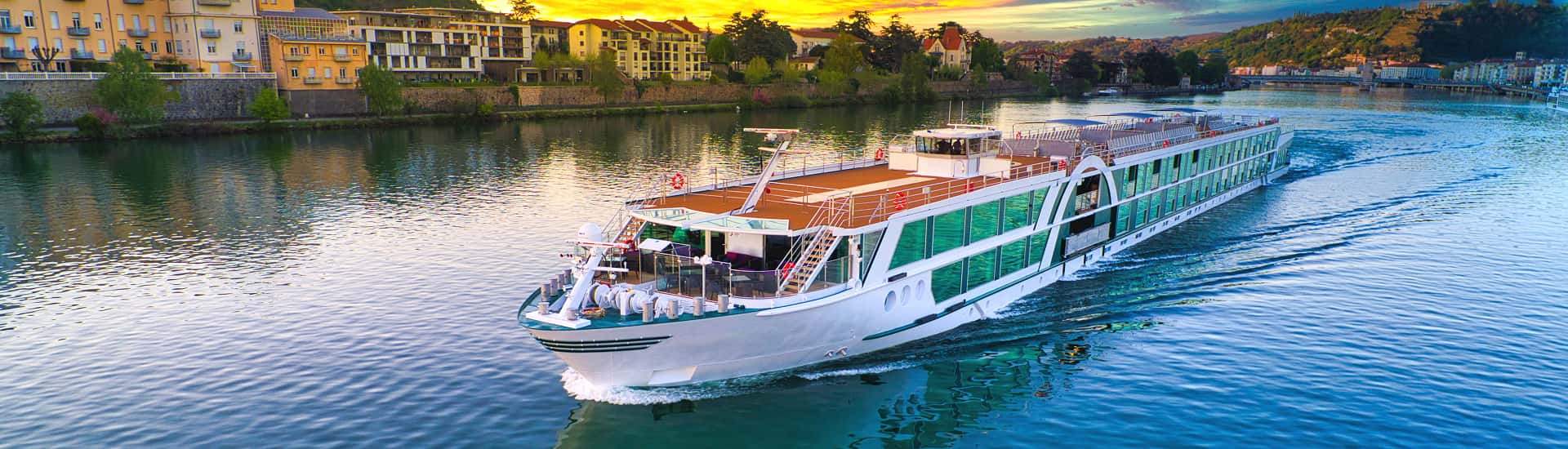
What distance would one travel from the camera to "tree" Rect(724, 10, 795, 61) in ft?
448

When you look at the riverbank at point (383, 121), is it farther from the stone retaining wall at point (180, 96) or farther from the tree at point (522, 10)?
the tree at point (522, 10)

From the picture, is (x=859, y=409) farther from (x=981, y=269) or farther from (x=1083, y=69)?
(x=1083, y=69)

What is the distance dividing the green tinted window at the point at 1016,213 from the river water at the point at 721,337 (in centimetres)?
263

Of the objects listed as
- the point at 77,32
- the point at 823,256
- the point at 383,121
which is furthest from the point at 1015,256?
the point at 77,32

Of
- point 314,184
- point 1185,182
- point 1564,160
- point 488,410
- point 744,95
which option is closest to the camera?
point 488,410

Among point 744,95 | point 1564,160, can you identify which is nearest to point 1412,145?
point 1564,160

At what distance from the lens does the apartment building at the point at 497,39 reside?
109 metres

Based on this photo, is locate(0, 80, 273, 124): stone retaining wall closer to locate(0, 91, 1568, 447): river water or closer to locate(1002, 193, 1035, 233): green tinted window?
locate(0, 91, 1568, 447): river water

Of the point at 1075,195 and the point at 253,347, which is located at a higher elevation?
the point at 1075,195

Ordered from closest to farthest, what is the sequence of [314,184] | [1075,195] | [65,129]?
[1075,195] < [314,184] < [65,129]

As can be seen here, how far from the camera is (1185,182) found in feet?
128

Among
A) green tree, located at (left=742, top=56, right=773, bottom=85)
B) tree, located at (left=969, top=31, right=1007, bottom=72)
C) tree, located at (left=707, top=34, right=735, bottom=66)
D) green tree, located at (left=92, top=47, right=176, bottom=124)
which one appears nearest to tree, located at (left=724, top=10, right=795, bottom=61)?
tree, located at (left=707, top=34, right=735, bottom=66)

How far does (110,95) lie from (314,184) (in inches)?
1350

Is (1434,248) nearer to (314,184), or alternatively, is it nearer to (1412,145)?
(1412,145)
